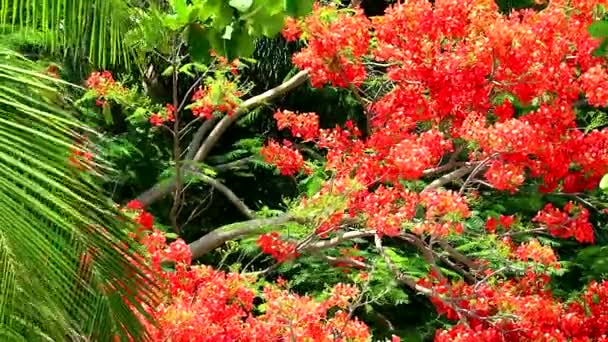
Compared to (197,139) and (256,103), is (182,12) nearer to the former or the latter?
(256,103)

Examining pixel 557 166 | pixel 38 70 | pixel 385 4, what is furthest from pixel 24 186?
pixel 385 4

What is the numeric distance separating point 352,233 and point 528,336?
1.25 m

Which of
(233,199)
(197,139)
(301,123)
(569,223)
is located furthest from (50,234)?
(197,139)

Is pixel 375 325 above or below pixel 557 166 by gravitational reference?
below

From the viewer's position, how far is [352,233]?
6.12m

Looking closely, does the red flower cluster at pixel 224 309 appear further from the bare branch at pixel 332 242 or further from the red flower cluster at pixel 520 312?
the red flower cluster at pixel 520 312

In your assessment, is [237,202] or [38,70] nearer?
[38,70]

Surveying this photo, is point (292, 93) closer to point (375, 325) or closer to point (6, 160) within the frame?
point (375, 325)

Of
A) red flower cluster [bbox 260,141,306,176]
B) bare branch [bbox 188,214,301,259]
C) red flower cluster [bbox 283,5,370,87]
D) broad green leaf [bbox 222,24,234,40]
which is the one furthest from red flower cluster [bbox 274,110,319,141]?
broad green leaf [bbox 222,24,234,40]

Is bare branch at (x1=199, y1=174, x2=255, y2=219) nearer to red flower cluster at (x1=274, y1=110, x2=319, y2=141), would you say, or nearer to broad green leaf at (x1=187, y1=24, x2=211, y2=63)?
red flower cluster at (x1=274, y1=110, x2=319, y2=141)

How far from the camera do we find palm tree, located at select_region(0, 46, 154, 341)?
2652 mm

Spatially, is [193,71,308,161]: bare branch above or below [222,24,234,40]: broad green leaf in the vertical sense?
below

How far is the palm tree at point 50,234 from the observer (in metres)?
2.65

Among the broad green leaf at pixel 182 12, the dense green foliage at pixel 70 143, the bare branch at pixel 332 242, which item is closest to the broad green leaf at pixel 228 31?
the dense green foliage at pixel 70 143
